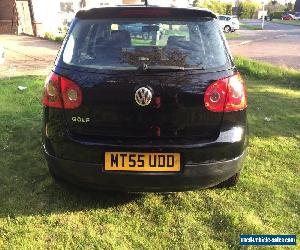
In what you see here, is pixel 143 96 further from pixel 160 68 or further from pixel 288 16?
pixel 288 16

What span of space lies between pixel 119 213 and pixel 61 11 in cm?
2727

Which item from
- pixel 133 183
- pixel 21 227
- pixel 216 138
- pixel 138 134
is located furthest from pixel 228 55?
pixel 21 227

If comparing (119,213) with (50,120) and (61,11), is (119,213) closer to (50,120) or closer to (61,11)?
(50,120)

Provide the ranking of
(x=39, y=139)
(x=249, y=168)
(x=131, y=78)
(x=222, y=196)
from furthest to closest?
(x=39, y=139) → (x=249, y=168) → (x=222, y=196) → (x=131, y=78)

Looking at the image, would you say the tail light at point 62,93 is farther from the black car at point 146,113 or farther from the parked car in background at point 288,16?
the parked car in background at point 288,16

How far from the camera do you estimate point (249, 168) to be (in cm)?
461

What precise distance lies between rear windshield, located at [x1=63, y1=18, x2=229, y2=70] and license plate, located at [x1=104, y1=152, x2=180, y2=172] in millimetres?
674

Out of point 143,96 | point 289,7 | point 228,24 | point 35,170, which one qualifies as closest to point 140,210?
point 143,96

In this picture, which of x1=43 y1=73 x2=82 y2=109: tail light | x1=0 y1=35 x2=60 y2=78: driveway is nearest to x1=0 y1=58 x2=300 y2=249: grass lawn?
x1=43 y1=73 x2=82 y2=109: tail light

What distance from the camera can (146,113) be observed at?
3186mm

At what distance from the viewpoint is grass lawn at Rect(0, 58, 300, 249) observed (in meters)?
3.21

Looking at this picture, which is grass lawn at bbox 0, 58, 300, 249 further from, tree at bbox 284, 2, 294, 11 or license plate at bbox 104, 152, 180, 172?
tree at bbox 284, 2, 294, 11

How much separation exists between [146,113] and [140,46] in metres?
0.67

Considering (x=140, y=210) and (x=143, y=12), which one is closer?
(x=143, y=12)
